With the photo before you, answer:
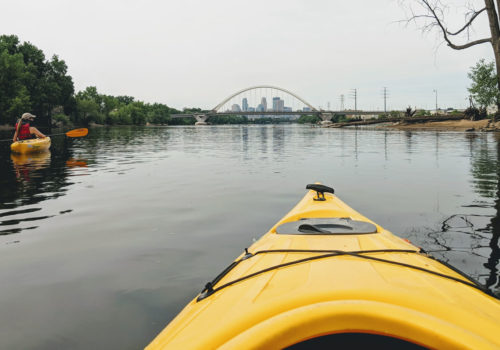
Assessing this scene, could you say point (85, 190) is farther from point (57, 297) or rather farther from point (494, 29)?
point (494, 29)

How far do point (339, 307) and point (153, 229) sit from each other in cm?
390

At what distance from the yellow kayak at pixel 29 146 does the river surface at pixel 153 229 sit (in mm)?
4355

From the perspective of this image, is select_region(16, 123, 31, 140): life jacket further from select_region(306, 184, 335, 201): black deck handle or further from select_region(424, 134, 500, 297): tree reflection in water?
select_region(424, 134, 500, 297): tree reflection in water

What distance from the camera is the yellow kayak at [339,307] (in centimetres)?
122

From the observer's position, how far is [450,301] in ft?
4.74

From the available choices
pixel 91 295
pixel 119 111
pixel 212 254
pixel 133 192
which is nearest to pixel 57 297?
pixel 91 295

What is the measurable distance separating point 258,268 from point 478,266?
2509 mm

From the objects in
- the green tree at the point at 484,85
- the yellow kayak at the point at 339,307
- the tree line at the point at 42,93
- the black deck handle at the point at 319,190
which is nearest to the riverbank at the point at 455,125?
the green tree at the point at 484,85

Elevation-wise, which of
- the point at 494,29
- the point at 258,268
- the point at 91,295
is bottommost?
the point at 91,295

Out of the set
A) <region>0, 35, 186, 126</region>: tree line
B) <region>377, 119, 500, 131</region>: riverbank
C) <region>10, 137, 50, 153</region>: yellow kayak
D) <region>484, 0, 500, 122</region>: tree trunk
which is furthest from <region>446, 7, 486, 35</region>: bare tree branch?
<region>0, 35, 186, 126</region>: tree line

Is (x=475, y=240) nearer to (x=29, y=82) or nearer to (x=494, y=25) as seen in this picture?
(x=494, y=25)

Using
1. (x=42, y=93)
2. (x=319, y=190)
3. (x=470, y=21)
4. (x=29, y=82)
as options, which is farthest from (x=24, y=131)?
(x=42, y=93)

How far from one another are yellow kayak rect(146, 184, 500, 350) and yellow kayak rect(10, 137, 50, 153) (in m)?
15.2

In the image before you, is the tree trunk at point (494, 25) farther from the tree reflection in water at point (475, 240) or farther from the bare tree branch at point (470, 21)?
the tree reflection in water at point (475, 240)
